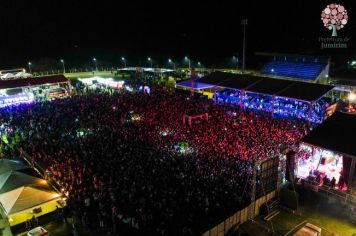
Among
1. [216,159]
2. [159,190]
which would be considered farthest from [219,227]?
[216,159]

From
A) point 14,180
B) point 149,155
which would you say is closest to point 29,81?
point 149,155

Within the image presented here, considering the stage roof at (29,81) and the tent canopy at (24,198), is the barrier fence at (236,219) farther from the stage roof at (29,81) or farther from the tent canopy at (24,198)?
the stage roof at (29,81)

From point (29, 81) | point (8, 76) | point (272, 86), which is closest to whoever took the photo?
point (272, 86)

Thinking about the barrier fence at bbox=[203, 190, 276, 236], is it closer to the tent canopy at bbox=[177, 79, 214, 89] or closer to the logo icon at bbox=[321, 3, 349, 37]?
the tent canopy at bbox=[177, 79, 214, 89]

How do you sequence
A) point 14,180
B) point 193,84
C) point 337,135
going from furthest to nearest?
point 193,84
point 337,135
point 14,180

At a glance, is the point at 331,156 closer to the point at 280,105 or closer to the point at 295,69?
the point at 280,105

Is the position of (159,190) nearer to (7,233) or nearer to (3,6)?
(7,233)
